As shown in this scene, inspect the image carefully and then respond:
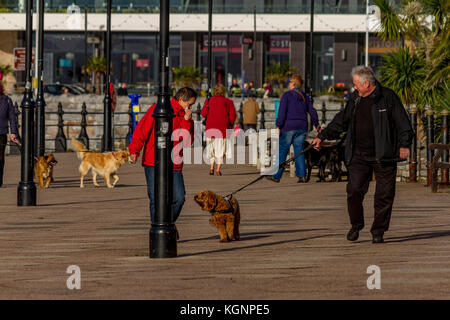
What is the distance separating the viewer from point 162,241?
9.04 metres

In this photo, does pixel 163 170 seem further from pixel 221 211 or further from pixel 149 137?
pixel 221 211

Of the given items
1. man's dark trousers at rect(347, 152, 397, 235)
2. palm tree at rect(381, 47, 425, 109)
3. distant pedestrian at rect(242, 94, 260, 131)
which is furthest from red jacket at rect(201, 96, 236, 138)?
distant pedestrian at rect(242, 94, 260, 131)

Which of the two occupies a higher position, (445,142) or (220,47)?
(220,47)

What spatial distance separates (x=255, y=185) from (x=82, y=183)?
303cm

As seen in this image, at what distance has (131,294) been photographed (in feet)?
23.5

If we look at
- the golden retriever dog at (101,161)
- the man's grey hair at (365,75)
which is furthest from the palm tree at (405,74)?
the man's grey hair at (365,75)

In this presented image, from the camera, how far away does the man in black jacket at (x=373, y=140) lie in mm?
10078

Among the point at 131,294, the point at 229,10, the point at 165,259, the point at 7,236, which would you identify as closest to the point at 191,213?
the point at 7,236

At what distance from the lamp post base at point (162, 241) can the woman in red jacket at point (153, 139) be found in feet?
2.18

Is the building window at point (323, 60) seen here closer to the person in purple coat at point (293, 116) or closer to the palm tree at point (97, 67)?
the palm tree at point (97, 67)

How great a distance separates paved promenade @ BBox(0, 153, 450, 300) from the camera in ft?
24.2

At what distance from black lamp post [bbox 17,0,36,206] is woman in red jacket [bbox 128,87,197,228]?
14.4 feet

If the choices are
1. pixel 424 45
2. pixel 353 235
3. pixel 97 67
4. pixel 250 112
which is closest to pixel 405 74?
pixel 424 45

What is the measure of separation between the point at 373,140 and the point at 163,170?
2.37 metres
